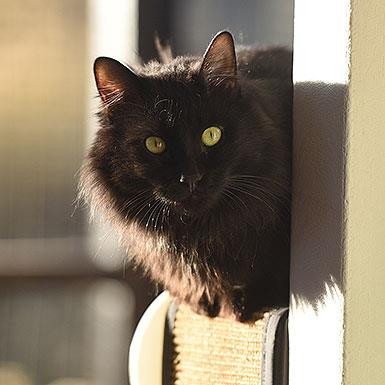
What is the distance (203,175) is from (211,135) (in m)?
0.07

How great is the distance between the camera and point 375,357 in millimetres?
1022

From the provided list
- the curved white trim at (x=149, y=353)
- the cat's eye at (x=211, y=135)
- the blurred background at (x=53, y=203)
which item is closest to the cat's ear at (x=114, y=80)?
the cat's eye at (x=211, y=135)

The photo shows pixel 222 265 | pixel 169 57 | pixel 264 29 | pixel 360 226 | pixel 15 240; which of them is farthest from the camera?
pixel 15 240

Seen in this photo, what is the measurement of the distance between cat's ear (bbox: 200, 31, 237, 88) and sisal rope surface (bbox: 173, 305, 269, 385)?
0.34 m

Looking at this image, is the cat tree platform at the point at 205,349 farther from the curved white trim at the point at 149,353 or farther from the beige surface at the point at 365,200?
the beige surface at the point at 365,200

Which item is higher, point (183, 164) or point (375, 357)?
point (183, 164)

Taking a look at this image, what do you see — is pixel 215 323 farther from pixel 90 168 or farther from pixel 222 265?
pixel 90 168

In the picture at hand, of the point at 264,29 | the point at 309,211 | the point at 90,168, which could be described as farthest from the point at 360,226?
the point at 264,29

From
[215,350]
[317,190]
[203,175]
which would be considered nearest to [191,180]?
[203,175]

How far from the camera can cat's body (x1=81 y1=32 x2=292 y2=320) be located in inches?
44.4

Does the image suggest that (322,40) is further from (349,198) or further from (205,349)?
(205,349)

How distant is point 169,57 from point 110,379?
1.82 metres

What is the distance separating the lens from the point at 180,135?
1124mm

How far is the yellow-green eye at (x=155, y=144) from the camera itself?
114cm
